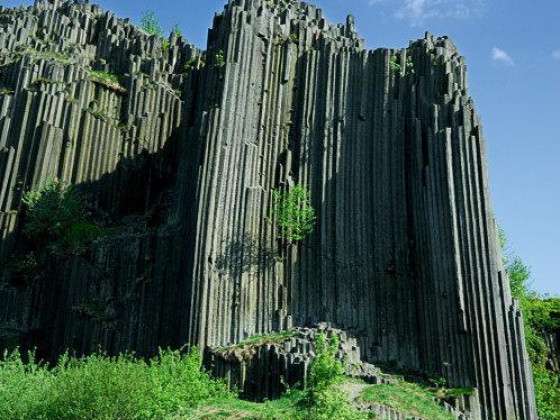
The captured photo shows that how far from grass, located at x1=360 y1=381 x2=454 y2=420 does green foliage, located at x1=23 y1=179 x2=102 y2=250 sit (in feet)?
60.9

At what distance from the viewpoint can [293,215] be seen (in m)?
33.2

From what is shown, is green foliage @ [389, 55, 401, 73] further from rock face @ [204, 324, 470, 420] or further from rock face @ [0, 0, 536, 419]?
rock face @ [204, 324, 470, 420]

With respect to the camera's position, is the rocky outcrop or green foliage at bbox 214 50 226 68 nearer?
the rocky outcrop

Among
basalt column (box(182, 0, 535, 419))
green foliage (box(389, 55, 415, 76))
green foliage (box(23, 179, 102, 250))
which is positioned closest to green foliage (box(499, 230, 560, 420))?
basalt column (box(182, 0, 535, 419))

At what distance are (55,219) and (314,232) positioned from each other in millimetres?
14332

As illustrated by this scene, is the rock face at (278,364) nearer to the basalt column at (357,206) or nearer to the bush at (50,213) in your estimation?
the basalt column at (357,206)

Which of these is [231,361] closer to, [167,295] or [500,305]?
[167,295]

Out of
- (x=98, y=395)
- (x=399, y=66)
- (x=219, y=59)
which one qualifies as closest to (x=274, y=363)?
(x=98, y=395)

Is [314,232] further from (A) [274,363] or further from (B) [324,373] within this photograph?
(B) [324,373]

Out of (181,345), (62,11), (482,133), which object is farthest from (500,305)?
(62,11)

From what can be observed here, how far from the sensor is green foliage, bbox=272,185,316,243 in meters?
33.2

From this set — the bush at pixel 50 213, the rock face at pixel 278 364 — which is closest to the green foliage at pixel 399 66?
the rock face at pixel 278 364

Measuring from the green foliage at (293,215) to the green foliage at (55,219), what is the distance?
33.3 feet

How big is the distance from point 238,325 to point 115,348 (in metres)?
6.13
